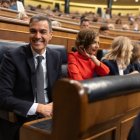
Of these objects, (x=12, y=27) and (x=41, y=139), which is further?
(x=12, y=27)

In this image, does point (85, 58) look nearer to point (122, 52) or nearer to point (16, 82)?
point (122, 52)

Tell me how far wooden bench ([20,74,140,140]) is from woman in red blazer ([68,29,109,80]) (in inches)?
42.3

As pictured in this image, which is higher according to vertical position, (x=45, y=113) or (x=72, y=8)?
(x=72, y=8)

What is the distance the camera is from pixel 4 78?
151 cm

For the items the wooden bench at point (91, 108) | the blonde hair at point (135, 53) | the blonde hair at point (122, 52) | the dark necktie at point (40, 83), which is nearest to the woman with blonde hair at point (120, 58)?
the blonde hair at point (122, 52)

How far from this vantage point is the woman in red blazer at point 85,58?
2.07 m

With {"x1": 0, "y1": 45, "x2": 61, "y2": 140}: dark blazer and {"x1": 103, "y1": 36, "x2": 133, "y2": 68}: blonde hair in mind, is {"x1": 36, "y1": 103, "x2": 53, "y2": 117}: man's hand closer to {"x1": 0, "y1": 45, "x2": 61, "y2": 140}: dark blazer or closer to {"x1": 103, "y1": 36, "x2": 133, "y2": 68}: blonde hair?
{"x1": 0, "y1": 45, "x2": 61, "y2": 140}: dark blazer

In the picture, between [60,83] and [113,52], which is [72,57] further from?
[60,83]

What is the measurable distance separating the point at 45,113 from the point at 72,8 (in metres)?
18.2

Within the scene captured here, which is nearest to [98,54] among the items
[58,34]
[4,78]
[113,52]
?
[113,52]

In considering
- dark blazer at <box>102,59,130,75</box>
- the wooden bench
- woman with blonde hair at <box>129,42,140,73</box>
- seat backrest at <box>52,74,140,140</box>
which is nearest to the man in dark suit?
the wooden bench

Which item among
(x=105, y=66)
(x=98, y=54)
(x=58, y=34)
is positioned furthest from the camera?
(x=58, y=34)

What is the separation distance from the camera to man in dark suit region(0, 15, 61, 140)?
144 cm

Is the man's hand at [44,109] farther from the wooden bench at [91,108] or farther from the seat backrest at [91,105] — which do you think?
the seat backrest at [91,105]
